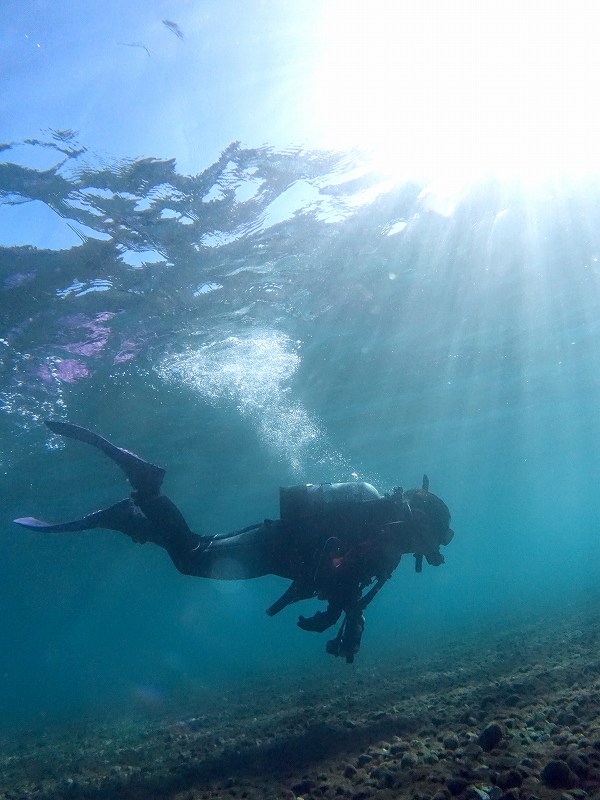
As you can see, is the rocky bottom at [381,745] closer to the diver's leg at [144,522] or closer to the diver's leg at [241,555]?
the diver's leg at [241,555]

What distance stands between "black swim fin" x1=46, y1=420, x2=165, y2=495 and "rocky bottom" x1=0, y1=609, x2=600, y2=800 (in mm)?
3197

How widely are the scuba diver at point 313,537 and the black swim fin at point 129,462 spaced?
1 centimetres

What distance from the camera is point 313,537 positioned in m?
6.35

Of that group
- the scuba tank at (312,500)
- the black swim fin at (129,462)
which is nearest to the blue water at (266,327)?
the black swim fin at (129,462)

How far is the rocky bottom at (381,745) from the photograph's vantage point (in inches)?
141

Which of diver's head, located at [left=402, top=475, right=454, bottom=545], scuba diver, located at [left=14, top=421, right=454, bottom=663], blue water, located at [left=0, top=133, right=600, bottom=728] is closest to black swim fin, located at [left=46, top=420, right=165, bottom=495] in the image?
scuba diver, located at [left=14, top=421, right=454, bottom=663]

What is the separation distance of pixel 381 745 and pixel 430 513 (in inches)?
97.3

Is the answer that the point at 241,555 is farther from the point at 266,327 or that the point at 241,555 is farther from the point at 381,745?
the point at 266,327

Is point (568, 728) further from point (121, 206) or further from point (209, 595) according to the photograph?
point (209, 595)

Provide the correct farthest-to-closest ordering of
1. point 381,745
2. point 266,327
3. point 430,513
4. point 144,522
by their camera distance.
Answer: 1. point 266,327
2. point 144,522
3. point 430,513
4. point 381,745

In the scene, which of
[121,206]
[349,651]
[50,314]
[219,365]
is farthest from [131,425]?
[349,651]

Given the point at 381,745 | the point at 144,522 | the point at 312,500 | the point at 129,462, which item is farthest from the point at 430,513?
the point at 129,462

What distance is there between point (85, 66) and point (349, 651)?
9029 millimetres

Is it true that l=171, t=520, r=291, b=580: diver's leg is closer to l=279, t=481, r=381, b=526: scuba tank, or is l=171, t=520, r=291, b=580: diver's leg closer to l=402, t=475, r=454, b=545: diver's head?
l=279, t=481, r=381, b=526: scuba tank
